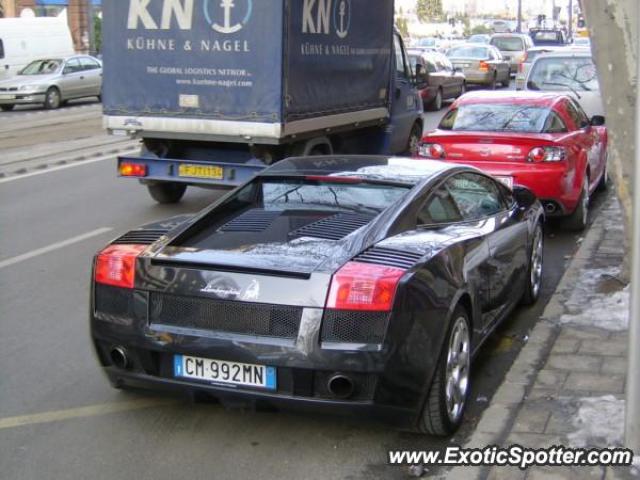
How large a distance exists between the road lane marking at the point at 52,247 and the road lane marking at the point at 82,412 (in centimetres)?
368

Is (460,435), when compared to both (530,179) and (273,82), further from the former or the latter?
(273,82)

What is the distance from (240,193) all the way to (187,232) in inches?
30.1

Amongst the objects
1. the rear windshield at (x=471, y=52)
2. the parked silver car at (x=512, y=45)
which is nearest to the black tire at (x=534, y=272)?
the rear windshield at (x=471, y=52)

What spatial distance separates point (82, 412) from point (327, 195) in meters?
1.86

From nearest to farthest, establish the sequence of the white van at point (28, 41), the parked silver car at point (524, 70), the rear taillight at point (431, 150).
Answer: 1. the rear taillight at point (431, 150)
2. the parked silver car at point (524, 70)
3. the white van at point (28, 41)

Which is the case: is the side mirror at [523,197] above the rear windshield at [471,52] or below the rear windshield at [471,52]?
above

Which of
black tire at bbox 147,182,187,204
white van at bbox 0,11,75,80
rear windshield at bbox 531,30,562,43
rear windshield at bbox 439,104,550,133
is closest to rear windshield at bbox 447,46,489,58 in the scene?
rear windshield at bbox 531,30,562,43

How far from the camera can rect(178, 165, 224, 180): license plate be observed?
10875mm

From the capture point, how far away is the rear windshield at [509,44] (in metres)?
39.1

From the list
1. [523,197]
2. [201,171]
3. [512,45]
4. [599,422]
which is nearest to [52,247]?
[201,171]

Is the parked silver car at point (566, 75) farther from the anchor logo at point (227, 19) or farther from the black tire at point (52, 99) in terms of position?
the black tire at point (52, 99)

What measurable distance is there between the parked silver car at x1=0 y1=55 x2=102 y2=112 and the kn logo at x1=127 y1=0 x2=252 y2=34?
1734 centimetres

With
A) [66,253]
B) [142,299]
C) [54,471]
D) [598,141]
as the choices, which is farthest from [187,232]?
[598,141]

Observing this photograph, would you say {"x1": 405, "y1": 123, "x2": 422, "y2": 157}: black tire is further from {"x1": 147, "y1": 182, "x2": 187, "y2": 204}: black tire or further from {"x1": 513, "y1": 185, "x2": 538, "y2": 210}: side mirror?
{"x1": 513, "y1": 185, "x2": 538, "y2": 210}: side mirror
